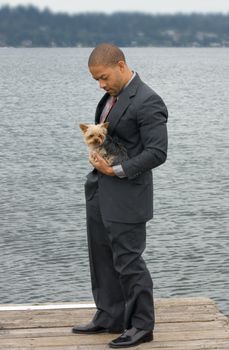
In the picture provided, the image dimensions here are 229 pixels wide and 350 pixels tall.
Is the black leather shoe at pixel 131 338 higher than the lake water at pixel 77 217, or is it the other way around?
the black leather shoe at pixel 131 338

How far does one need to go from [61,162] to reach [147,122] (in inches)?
993

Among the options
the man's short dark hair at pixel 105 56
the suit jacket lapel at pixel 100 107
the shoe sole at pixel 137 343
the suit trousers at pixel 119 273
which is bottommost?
the shoe sole at pixel 137 343

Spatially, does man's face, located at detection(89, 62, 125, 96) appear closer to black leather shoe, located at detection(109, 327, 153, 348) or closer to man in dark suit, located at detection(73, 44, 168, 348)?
man in dark suit, located at detection(73, 44, 168, 348)

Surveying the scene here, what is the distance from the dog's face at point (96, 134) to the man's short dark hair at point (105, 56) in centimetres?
39

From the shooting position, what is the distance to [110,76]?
6.16 meters

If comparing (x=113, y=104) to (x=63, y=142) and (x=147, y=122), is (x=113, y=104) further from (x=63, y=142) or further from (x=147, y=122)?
(x=63, y=142)

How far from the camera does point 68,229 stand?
758 inches

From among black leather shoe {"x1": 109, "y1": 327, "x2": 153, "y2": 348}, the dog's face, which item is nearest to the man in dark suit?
black leather shoe {"x1": 109, "y1": 327, "x2": 153, "y2": 348}

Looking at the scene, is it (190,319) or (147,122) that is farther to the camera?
(190,319)

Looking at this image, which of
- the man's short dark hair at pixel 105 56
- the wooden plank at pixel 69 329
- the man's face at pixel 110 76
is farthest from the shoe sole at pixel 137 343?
the man's short dark hair at pixel 105 56

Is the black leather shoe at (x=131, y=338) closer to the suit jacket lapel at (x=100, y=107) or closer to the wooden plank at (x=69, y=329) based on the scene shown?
the wooden plank at (x=69, y=329)

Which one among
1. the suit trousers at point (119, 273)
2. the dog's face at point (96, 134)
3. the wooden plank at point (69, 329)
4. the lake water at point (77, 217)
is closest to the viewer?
the dog's face at point (96, 134)

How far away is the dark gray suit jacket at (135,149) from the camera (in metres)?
6.14

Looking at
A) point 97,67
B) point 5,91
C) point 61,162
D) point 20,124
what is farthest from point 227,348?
point 5,91
